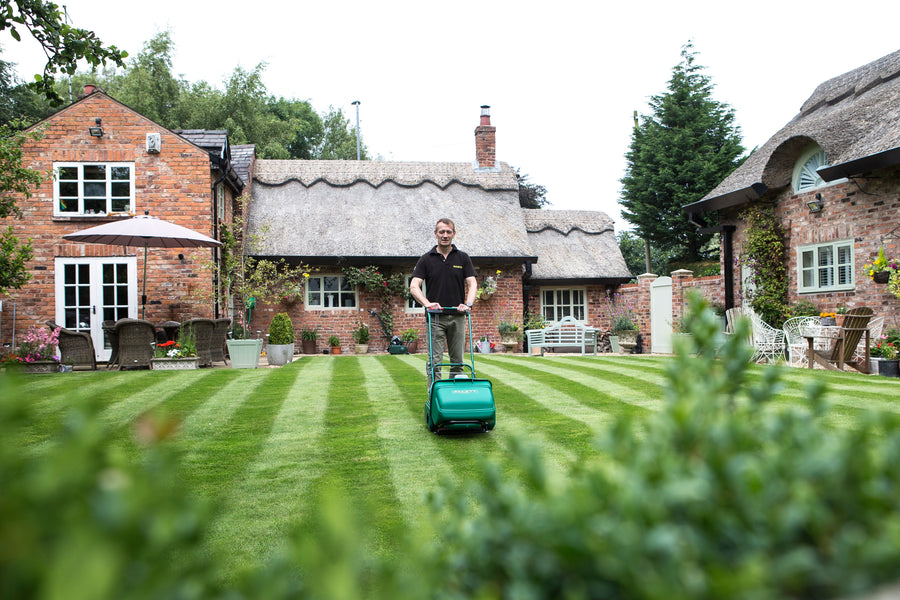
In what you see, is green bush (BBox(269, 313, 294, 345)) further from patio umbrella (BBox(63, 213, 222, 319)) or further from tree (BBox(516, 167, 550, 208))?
tree (BBox(516, 167, 550, 208))

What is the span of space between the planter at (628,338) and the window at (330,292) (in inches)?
308

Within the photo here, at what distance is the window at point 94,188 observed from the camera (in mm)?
14648

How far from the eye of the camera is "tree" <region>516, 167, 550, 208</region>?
116ft

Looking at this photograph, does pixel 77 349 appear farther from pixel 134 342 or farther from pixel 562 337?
pixel 562 337

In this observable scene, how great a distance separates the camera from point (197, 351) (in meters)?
12.9

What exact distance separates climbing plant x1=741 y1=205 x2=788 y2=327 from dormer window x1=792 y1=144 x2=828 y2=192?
0.92 metres

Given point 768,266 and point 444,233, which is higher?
point 768,266

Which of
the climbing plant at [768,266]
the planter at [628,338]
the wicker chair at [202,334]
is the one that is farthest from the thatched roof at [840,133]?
the wicker chair at [202,334]

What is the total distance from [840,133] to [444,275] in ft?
32.5

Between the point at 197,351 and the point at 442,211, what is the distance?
10301mm

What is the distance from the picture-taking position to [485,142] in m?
23.0

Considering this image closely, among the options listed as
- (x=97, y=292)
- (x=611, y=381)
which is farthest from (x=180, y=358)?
(x=611, y=381)

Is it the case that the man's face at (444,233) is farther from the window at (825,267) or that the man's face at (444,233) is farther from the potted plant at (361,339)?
the potted plant at (361,339)

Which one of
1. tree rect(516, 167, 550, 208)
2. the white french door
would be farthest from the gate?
tree rect(516, 167, 550, 208)
